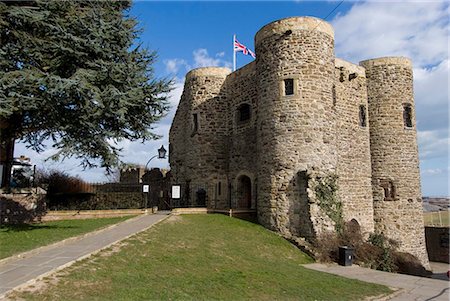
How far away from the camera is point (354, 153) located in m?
21.9

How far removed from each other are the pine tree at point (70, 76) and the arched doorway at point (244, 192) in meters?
9.23

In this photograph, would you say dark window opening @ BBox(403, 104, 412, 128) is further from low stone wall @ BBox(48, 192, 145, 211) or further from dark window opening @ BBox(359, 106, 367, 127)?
low stone wall @ BBox(48, 192, 145, 211)

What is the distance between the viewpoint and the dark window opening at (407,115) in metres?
23.5

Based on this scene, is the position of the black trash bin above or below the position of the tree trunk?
below

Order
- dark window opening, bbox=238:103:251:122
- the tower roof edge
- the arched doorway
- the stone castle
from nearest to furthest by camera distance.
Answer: the stone castle < the tower roof edge < the arched doorway < dark window opening, bbox=238:103:251:122

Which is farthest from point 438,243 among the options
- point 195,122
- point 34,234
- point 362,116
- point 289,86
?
point 34,234

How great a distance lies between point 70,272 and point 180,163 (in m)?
18.5

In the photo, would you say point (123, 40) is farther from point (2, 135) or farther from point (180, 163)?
point (180, 163)

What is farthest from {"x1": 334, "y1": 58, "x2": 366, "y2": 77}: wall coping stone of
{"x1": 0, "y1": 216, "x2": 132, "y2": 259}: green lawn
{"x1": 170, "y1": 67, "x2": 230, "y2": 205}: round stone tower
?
{"x1": 0, "y1": 216, "x2": 132, "y2": 259}: green lawn

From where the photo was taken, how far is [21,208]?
1605cm

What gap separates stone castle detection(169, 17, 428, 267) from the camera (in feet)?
58.6

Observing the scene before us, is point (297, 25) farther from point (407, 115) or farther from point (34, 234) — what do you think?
point (34, 234)

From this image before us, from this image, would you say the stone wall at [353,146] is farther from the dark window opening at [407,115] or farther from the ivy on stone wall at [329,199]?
the ivy on stone wall at [329,199]

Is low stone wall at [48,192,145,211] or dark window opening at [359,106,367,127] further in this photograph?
dark window opening at [359,106,367,127]
